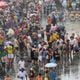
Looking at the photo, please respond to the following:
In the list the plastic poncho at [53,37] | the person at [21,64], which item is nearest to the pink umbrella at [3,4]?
the plastic poncho at [53,37]

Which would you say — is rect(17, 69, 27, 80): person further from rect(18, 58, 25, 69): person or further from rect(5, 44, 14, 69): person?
rect(5, 44, 14, 69): person

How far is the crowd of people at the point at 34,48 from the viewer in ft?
83.1

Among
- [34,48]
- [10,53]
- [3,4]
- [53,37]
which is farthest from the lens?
[3,4]

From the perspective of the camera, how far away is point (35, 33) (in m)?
29.4

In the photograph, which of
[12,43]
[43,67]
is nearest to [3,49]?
[12,43]

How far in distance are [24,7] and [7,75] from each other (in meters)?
10.6

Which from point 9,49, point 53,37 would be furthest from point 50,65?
point 53,37

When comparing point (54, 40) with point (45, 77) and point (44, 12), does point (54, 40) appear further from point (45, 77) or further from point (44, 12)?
point (44, 12)

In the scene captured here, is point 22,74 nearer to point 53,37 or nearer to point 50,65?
point 50,65

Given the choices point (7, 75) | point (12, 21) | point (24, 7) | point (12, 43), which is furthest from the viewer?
point (24, 7)

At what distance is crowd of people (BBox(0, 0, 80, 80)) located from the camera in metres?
25.3

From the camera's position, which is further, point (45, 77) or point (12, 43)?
point (12, 43)

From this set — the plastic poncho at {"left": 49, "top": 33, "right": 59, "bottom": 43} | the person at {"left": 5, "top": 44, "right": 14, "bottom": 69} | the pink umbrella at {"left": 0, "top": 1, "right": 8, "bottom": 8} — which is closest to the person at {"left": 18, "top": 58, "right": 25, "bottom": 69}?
the person at {"left": 5, "top": 44, "right": 14, "bottom": 69}

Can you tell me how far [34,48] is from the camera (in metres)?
27.6
